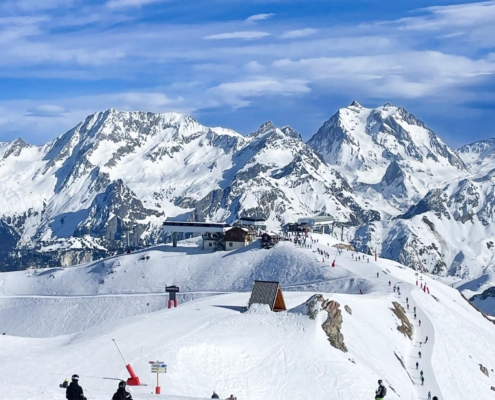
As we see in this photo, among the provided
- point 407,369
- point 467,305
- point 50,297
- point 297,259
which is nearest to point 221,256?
point 297,259

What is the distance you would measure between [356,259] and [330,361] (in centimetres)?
7775

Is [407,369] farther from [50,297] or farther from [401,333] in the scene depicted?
[50,297]

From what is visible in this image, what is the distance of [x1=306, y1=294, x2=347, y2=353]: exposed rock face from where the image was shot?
7125 cm

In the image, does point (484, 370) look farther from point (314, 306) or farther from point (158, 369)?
point (158, 369)

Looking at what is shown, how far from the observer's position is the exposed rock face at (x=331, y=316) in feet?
234

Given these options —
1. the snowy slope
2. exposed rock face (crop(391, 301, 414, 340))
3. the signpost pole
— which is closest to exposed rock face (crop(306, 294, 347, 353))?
the snowy slope

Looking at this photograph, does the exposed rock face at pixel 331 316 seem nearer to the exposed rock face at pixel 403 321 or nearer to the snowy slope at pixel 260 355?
the snowy slope at pixel 260 355

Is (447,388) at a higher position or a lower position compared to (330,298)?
lower

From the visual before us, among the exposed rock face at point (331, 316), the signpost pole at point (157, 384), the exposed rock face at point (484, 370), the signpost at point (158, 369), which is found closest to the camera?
the signpost pole at point (157, 384)

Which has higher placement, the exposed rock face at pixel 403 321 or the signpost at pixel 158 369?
the signpost at pixel 158 369

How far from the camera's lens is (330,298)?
8325cm

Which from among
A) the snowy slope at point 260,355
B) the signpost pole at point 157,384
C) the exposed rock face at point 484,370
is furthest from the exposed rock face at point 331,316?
the signpost pole at point 157,384

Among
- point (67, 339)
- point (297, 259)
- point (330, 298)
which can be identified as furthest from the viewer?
point (297, 259)

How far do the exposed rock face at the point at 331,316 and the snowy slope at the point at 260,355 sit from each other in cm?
92
